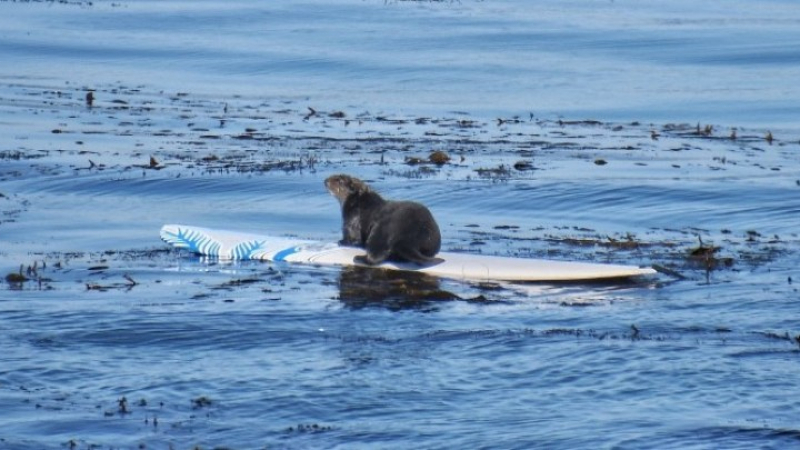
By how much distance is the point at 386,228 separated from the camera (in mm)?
12414

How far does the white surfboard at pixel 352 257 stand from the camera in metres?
11.6

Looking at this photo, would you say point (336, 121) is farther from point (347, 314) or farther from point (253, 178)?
point (347, 314)

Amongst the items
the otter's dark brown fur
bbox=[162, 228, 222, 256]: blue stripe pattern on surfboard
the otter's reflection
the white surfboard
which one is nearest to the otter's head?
the otter's dark brown fur

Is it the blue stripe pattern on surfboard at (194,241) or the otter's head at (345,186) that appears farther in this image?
the otter's head at (345,186)

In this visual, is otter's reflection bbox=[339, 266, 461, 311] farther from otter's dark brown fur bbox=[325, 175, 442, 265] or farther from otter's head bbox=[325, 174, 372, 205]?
otter's head bbox=[325, 174, 372, 205]

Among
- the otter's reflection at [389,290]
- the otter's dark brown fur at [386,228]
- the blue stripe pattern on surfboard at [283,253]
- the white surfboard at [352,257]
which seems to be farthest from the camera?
the blue stripe pattern on surfboard at [283,253]

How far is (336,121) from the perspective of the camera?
21438 mm

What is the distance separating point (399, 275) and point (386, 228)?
539 mm

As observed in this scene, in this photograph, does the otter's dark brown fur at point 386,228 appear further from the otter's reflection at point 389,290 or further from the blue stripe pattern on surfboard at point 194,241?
the blue stripe pattern on surfboard at point 194,241

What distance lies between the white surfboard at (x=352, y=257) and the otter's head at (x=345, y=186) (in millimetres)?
408

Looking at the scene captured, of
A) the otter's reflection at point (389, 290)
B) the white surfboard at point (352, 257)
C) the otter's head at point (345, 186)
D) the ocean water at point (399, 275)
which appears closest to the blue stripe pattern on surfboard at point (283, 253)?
the white surfboard at point (352, 257)

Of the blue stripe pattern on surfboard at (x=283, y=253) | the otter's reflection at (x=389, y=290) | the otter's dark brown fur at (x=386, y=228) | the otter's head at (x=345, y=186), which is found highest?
the otter's head at (x=345, y=186)

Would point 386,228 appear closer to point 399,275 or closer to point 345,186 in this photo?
point 399,275

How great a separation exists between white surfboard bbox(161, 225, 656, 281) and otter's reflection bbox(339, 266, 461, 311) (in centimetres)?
16
